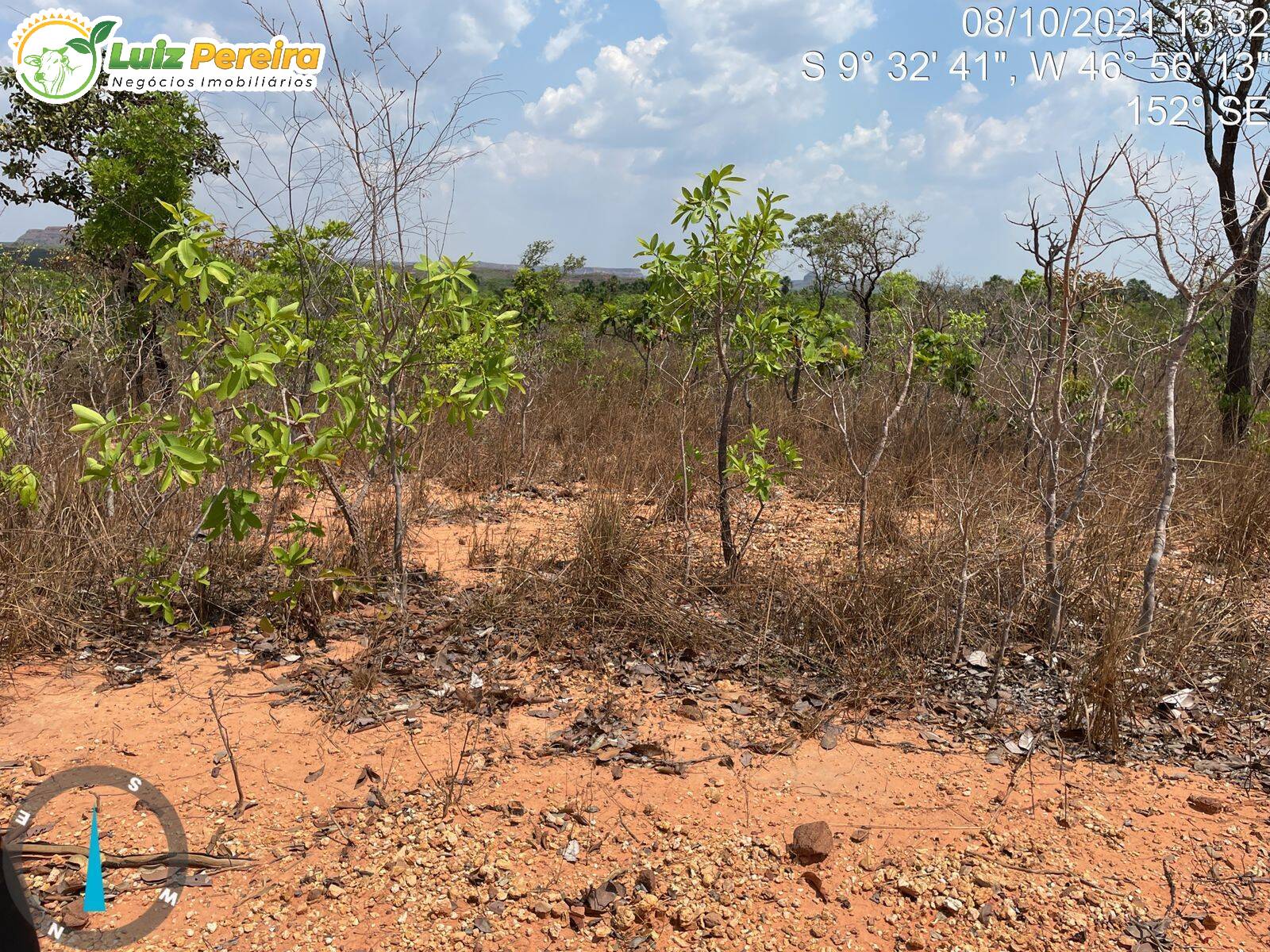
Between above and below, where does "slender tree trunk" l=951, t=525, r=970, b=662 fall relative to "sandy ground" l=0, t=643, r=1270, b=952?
above

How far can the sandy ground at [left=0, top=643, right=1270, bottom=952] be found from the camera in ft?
6.98

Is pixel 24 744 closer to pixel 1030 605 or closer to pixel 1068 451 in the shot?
pixel 1030 605

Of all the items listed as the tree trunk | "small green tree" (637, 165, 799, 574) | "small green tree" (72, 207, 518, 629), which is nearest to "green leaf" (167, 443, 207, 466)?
"small green tree" (72, 207, 518, 629)

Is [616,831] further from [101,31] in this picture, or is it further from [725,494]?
[101,31]

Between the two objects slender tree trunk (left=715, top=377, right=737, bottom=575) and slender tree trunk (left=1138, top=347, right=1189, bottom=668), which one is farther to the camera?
slender tree trunk (left=715, top=377, right=737, bottom=575)

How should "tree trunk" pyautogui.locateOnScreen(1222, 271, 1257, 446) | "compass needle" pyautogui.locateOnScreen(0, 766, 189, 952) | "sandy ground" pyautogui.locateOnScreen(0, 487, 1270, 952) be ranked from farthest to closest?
"tree trunk" pyautogui.locateOnScreen(1222, 271, 1257, 446)
"sandy ground" pyautogui.locateOnScreen(0, 487, 1270, 952)
"compass needle" pyautogui.locateOnScreen(0, 766, 189, 952)

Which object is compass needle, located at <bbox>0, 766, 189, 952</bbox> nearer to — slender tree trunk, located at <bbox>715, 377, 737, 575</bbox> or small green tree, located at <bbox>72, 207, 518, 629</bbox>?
small green tree, located at <bbox>72, 207, 518, 629</bbox>

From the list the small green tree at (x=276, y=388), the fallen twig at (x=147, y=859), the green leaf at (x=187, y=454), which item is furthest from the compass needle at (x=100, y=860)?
the green leaf at (x=187, y=454)

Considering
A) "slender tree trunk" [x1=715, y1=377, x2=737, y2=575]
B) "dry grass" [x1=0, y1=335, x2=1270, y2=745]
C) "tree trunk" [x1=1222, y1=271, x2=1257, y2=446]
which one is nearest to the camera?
"dry grass" [x1=0, y1=335, x2=1270, y2=745]

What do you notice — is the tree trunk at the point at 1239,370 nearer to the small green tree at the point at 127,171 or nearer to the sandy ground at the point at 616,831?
the sandy ground at the point at 616,831

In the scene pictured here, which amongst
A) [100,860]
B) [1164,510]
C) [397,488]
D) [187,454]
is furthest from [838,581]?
[100,860]

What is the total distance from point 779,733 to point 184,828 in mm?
2029

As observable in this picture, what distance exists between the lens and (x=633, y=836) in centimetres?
247

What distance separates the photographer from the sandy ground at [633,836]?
213cm
